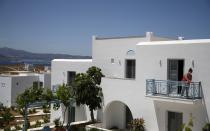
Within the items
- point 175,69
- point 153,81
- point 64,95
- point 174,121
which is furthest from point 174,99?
point 64,95

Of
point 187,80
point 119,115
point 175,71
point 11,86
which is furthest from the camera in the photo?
point 11,86

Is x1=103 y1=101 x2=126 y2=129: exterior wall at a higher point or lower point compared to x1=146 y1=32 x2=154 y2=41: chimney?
lower

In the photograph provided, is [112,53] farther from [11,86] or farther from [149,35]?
[11,86]

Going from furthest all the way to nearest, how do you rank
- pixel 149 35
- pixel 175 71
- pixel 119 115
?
pixel 119 115 < pixel 149 35 < pixel 175 71

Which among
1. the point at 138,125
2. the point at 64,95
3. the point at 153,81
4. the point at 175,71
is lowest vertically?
the point at 138,125

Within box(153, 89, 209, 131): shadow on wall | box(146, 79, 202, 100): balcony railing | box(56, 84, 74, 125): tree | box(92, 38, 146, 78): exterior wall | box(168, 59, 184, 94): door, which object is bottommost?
box(153, 89, 209, 131): shadow on wall

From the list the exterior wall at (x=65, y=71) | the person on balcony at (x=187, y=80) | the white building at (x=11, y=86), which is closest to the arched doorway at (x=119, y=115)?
the exterior wall at (x=65, y=71)

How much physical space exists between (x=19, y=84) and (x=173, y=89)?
31.2 m

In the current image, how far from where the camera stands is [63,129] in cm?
2247

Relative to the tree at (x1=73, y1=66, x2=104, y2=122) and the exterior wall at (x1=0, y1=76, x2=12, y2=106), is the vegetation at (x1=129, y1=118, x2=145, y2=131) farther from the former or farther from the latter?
the exterior wall at (x1=0, y1=76, x2=12, y2=106)

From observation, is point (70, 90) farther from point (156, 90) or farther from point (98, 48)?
point (156, 90)

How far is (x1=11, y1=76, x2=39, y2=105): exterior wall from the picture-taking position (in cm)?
4344

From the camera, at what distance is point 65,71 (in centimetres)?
2894

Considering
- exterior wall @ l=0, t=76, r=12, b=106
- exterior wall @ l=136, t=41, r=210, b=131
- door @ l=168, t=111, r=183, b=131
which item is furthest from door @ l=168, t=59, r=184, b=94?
exterior wall @ l=0, t=76, r=12, b=106
